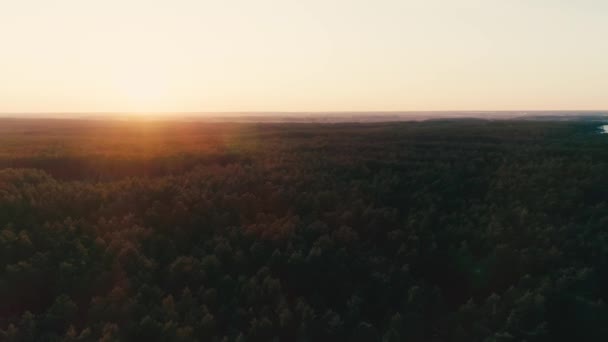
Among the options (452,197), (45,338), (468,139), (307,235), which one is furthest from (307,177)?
(468,139)

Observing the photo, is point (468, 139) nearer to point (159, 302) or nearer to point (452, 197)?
point (452, 197)

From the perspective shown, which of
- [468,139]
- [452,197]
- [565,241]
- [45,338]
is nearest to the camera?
[45,338]

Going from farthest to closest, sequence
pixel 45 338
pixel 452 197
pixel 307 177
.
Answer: pixel 307 177 → pixel 452 197 → pixel 45 338

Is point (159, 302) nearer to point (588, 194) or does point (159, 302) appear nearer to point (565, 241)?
point (565, 241)

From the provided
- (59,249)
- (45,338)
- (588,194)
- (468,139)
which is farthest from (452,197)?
(468,139)

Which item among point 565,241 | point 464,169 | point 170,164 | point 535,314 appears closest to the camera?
point 535,314

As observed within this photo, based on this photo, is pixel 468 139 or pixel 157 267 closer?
pixel 157 267
